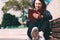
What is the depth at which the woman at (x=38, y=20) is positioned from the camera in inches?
43.3

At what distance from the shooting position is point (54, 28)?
109 cm

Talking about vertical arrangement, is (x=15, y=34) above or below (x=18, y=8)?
below

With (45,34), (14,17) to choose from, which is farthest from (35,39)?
(14,17)

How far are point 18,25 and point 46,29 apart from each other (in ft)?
0.57

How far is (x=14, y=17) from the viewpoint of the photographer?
1114mm

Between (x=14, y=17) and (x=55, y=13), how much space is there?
0.83 ft

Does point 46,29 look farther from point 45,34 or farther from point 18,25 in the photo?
point 18,25

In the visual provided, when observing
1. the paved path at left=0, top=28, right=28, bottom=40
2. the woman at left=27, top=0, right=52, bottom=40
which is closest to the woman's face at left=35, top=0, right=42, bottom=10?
the woman at left=27, top=0, right=52, bottom=40

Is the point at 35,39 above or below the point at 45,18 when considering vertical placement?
below

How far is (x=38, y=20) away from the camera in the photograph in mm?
1108

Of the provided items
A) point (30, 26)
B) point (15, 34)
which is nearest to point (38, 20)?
point (30, 26)

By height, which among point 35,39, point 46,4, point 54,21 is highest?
point 46,4

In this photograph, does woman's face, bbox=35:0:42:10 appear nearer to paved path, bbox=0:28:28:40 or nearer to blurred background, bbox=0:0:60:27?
blurred background, bbox=0:0:60:27

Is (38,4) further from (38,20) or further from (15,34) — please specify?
(15,34)
